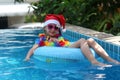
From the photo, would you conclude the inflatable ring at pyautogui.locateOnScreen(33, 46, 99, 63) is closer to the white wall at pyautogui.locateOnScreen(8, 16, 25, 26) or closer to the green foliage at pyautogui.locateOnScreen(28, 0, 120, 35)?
the green foliage at pyautogui.locateOnScreen(28, 0, 120, 35)

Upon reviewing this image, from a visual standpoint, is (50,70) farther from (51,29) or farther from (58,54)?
(51,29)

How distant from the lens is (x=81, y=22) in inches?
528

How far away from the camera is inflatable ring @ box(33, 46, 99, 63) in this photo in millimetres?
6504

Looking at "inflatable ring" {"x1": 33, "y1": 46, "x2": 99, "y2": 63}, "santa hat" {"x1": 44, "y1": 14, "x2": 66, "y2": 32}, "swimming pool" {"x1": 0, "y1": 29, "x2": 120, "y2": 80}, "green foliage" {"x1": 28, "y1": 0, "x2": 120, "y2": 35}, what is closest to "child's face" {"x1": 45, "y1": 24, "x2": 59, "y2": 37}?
"santa hat" {"x1": 44, "y1": 14, "x2": 66, "y2": 32}

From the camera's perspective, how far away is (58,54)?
A: 21.9 ft

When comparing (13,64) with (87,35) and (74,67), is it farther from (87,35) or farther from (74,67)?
(87,35)

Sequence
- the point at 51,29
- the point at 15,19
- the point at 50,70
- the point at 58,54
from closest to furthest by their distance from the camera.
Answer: the point at 50,70 → the point at 58,54 → the point at 51,29 → the point at 15,19

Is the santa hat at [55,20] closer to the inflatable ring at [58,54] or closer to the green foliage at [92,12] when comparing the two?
the inflatable ring at [58,54]

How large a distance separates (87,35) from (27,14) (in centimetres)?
987

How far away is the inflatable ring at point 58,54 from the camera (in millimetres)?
6504

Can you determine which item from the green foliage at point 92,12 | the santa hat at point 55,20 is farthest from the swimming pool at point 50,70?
the green foliage at point 92,12

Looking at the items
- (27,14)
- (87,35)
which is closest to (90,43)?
(87,35)

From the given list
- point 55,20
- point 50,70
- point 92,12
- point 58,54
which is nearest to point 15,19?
point 92,12

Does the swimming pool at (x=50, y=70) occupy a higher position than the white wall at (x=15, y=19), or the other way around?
the white wall at (x=15, y=19)
